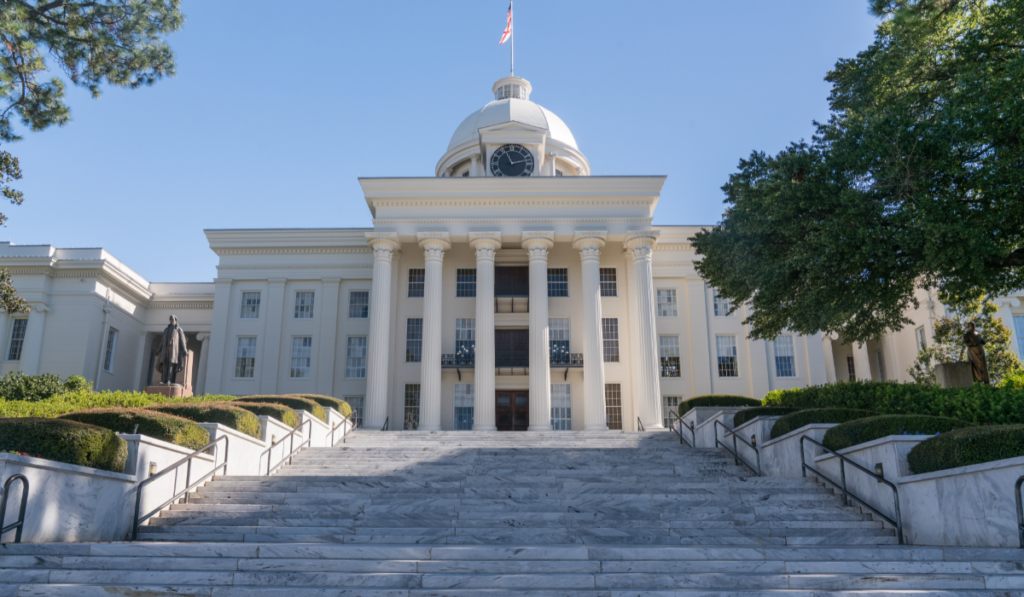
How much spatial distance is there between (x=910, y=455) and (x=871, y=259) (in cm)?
588

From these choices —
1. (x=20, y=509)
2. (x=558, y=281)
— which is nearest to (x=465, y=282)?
(x=558, y=281)

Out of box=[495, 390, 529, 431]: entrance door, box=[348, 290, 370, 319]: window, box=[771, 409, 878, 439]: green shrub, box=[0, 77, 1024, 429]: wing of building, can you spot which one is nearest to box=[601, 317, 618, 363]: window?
box=[0, 77, 1024, 429]: wing of building

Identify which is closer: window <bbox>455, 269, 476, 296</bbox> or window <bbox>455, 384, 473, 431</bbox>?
window <bbox>455, 384, 473, 431</bbox>

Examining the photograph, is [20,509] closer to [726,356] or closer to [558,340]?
[558,340]

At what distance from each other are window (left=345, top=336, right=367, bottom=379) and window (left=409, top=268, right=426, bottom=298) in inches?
129

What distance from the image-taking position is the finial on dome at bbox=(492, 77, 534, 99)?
45.4m

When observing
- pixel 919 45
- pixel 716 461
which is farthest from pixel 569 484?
pixel 919 45

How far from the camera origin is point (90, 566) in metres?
7.82

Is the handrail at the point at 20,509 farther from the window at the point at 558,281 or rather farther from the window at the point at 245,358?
the window at the point at 245,358

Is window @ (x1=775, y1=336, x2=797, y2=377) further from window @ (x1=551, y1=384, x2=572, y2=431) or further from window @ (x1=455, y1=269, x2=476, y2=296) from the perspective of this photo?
window @ (x1=455, y1=269, x2=476, y2=296)

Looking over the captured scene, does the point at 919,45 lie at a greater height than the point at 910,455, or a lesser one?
greater

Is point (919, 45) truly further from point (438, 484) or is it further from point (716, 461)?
point (438, 484)

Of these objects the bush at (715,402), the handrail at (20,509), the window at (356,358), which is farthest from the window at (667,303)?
the handrail at (20,509)

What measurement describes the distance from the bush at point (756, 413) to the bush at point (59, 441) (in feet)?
43.3
